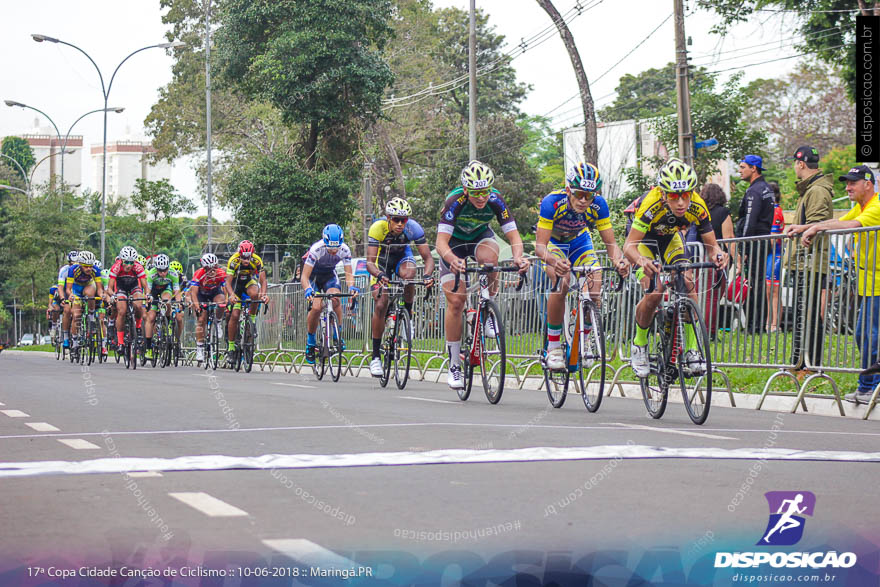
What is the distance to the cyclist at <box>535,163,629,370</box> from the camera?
378 inches

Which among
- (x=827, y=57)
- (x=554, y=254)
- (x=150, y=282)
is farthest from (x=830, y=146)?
(x=554, y=254)

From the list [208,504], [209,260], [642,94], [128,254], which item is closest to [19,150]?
[642,94]

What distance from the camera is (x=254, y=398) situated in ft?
36.7

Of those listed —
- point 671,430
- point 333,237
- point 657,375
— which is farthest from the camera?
point 333,237

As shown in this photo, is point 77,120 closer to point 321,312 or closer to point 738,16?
point 738,16

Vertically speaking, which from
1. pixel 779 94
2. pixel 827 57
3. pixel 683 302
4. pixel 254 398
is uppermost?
Result: pixel 779 94

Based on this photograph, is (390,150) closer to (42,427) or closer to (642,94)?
(642,94)

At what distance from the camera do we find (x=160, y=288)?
22.8 meters

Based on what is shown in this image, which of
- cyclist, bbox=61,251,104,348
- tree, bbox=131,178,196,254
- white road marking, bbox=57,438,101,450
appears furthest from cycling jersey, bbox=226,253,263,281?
tree, bbox=131,178,196,254

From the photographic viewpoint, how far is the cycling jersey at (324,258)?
15.7 m

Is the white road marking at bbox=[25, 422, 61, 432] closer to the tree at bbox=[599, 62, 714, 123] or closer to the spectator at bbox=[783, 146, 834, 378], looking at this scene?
the spectator at bbox=[783, 146, 834, 378]

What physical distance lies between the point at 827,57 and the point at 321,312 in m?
20.4

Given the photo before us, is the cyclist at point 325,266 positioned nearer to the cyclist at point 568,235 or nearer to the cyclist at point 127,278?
the cyclist at point 568,235

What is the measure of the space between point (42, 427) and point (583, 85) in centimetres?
2614
